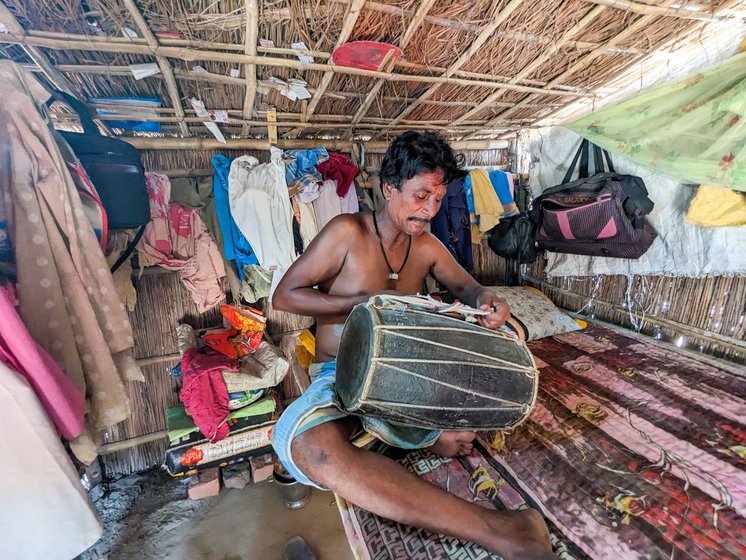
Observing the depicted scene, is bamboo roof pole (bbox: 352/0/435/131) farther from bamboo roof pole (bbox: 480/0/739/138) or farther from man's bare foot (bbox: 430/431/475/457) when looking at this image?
man's bare foot (bbox: 430/431/475/457)

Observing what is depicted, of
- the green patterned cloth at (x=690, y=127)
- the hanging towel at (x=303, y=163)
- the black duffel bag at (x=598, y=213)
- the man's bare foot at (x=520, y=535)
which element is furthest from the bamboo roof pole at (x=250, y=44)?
the black duffel bag at (x=598, y=213)

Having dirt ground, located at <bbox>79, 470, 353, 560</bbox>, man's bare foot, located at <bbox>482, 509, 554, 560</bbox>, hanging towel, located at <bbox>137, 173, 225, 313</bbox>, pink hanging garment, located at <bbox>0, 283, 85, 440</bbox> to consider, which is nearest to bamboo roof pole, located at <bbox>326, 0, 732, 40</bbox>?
pink hanging garment, located at <bbox>0, 283, 85, 440</bbox>

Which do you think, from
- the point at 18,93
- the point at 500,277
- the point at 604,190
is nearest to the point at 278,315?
the point at 18,93

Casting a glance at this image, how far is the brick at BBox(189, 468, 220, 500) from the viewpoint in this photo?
7.15 feet

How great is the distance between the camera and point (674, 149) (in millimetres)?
1830

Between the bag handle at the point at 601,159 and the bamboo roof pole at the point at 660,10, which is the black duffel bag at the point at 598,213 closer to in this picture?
the bag handle at the point at 601,159

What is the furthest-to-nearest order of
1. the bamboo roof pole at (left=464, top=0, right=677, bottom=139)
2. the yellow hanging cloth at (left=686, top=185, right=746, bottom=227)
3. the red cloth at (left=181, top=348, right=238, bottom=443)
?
the red cloth at (left=181, top=348, right=238, bottom=443) → the yellow hanging cloth at (left=686, top=185, right=746, bottom=227) → the bamboo roof pole at (left=464, top=0, right=677, bottom=139)

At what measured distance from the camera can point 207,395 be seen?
2.08m

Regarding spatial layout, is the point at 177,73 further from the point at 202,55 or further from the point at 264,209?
the point at 264,209

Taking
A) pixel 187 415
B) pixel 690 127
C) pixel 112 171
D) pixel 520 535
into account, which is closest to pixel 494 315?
pixel 520 535

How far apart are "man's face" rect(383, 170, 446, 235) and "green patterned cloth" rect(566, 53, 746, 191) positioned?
1.48 meters

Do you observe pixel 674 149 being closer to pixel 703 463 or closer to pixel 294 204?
pixel 703 463

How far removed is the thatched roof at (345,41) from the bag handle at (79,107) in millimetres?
396

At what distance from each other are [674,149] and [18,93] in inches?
121
